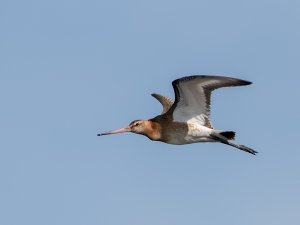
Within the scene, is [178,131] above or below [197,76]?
below

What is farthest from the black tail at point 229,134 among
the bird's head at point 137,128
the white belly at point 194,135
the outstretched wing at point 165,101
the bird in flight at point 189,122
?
the outstretched wing at point 165,101

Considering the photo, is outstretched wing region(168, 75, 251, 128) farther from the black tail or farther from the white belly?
the black tail

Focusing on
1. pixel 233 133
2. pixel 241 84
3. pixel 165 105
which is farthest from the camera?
pixel 165 105

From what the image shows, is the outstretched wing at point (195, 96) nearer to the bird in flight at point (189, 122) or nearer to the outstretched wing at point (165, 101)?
the bird in flight at point (189, 122)

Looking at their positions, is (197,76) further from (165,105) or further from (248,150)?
(165,105)

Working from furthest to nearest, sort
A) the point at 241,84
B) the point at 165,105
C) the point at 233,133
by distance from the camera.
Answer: the point at 165,105 → the point at 233,133 → the point at 241,84

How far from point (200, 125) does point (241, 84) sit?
7.00 feet

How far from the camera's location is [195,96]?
899 inches

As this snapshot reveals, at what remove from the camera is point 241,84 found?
21.4 m

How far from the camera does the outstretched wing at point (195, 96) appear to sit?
71.9 feet

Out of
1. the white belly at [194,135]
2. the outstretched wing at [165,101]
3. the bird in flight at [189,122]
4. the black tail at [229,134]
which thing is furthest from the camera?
the outstretched wing at [165,101]

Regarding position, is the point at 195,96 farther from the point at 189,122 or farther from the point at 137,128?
the point at 137,128

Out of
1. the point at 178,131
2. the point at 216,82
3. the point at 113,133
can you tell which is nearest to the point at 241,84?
the point at 216,82

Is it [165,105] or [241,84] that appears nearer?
[241,84]
